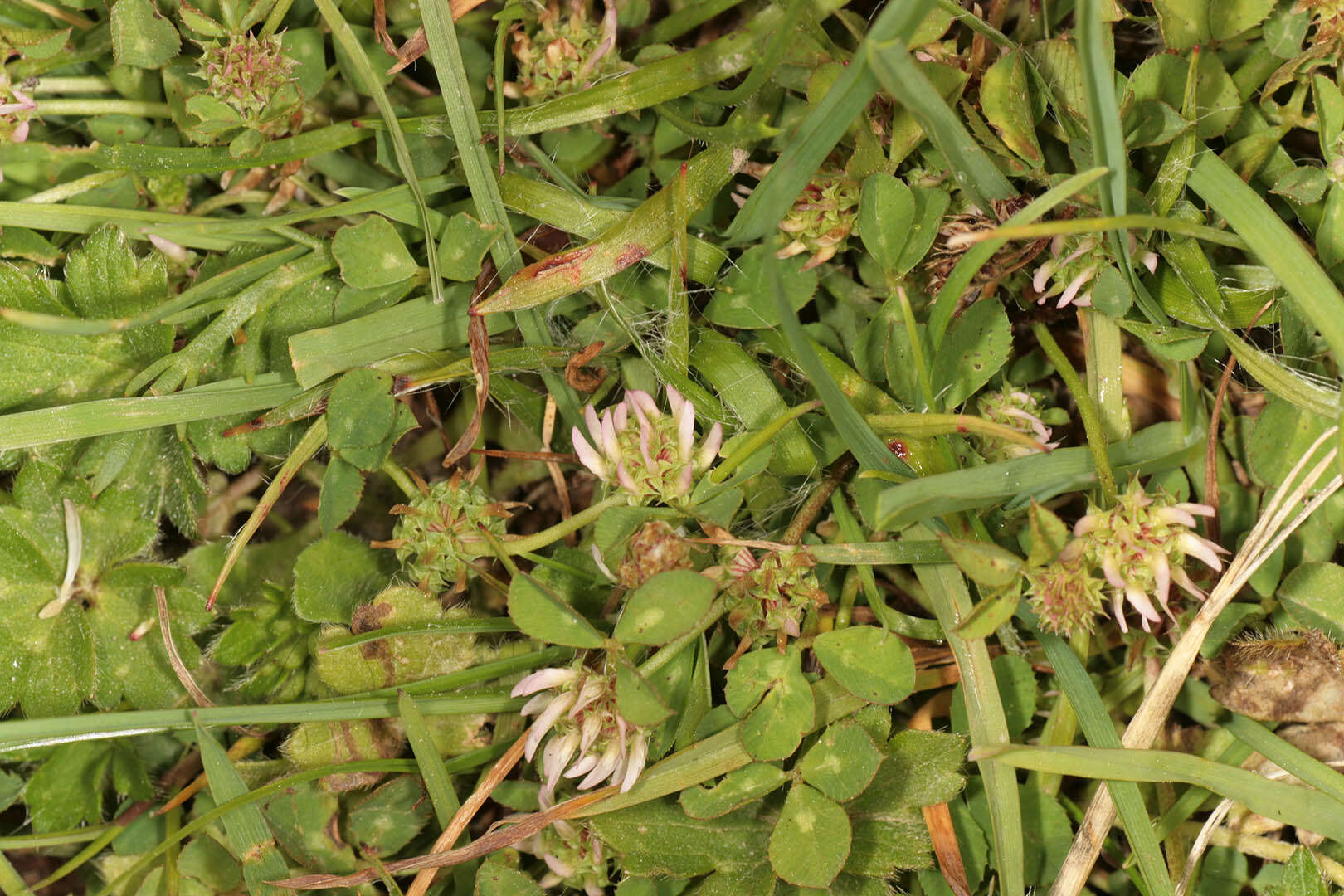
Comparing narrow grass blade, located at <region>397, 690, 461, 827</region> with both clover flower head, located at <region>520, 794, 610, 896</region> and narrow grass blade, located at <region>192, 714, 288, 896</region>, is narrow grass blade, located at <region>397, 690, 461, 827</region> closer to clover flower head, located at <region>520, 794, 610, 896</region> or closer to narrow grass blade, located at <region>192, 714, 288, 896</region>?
clover flower head, located at <region>520, 794, 610, 896</region>

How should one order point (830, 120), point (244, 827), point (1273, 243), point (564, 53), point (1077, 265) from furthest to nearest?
point (244, 827) → point (564, 53) → point (1077, 265) → point (1273, 243) → point (830, 120)

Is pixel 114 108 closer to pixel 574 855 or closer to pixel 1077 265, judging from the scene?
pixel 574 855

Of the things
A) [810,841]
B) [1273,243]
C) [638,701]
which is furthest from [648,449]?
[1273,243]

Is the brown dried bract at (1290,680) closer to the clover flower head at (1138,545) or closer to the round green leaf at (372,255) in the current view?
the clover flower head at (1138,545)

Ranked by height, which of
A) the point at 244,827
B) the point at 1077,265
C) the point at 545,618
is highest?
the point at 1077,265

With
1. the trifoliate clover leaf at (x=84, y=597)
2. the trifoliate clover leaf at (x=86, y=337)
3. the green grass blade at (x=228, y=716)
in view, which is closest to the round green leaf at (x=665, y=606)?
the green grass blade at (x=228, y=716)
